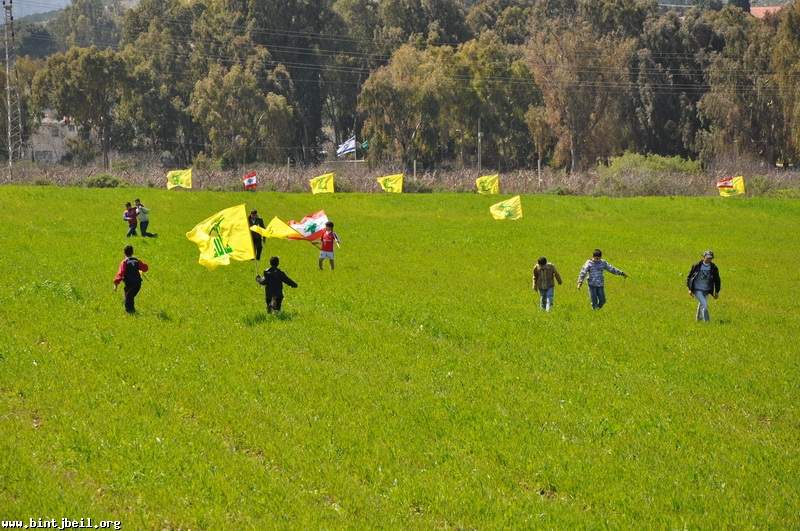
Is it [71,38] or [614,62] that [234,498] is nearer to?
[614,62]

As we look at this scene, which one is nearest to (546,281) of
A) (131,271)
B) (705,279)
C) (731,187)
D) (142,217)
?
(705,279)

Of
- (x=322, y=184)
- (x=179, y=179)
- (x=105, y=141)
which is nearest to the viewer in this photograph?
(x=322, y=184)

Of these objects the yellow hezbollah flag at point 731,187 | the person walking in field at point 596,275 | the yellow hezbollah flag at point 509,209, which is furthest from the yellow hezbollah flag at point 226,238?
the yellow hezbollah flag at point 731,187

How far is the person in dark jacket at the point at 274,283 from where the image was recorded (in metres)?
22.5

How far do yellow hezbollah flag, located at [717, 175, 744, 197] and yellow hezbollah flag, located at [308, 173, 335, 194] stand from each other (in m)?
26.8

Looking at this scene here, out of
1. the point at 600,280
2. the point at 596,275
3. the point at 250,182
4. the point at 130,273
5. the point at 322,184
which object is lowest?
the point at 600,280

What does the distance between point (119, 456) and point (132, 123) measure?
97277 millimetres

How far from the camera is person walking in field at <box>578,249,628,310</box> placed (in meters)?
25.3

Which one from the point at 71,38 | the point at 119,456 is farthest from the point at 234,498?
the point at 71,38

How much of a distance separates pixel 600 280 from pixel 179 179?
50.4m

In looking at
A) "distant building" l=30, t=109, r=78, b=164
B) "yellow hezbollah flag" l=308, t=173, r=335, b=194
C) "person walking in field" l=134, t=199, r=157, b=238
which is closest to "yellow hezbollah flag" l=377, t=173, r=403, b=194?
"yellow hezbollah flag" l=308, t=173, r=335, b=194

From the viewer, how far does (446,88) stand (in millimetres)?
96062

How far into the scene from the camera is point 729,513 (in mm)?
11523

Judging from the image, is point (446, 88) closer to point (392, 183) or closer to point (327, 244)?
point (392, 183)
